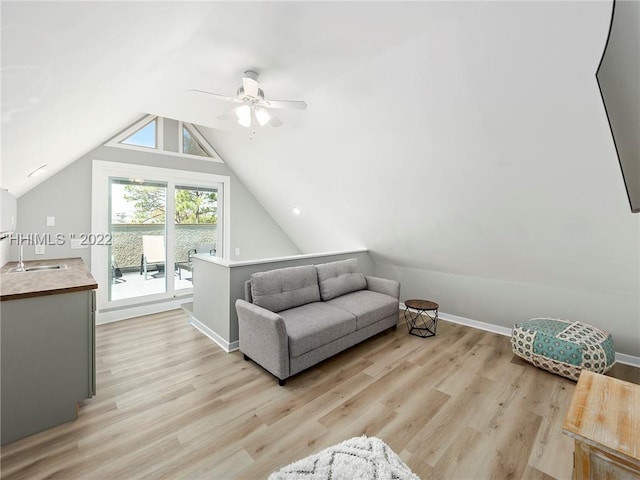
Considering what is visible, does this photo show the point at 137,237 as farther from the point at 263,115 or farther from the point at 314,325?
the point at 314,325

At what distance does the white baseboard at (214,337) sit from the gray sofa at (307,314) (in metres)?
0.26

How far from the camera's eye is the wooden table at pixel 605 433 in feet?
3.58

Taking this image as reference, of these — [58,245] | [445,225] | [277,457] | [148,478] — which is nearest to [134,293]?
[58,245]

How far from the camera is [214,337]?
3.21 m

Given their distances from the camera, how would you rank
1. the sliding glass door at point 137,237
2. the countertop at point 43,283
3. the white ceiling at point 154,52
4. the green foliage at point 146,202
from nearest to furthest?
1. the white ceiling at point 154,52
2. the countertop at point 43,283
3. the sliding glass door at point 137,237
4. the green foliage at point 146,202

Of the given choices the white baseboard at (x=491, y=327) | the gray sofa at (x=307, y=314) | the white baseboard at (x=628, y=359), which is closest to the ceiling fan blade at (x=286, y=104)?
the gray sofa at (x=307, y=314)

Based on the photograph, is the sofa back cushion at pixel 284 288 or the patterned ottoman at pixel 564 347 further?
the sofa back cushion at pixel 284 288

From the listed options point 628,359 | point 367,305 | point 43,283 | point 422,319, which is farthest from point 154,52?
point 628,359

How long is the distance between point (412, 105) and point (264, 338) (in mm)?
2364

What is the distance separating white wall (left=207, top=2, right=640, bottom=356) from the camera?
1.69 metres

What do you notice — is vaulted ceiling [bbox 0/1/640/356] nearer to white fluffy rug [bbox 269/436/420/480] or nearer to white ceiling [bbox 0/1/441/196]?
white ceiling [bbox 0/1/441/196]

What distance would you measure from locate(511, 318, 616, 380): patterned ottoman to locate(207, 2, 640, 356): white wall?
59cm

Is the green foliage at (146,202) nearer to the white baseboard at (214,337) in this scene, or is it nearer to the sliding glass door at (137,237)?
the sliding glass door at (137,237)

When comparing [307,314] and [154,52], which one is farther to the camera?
[307,314]
